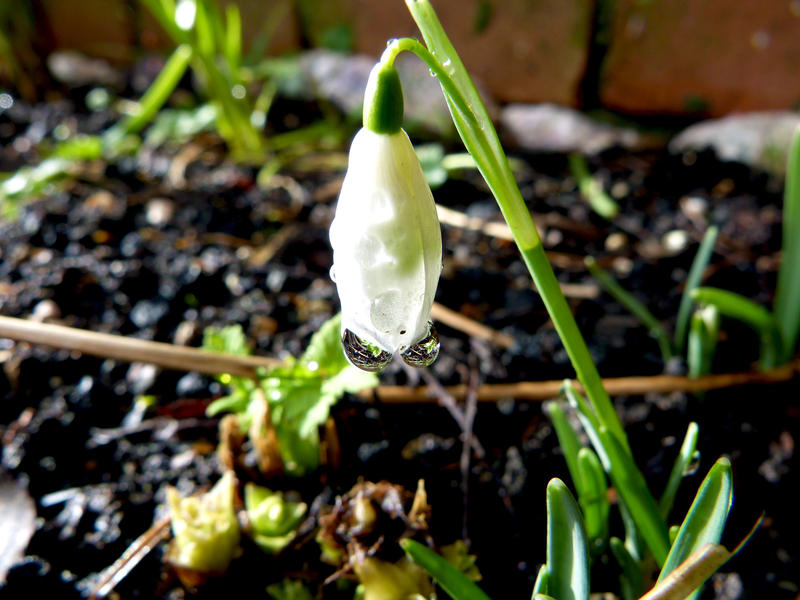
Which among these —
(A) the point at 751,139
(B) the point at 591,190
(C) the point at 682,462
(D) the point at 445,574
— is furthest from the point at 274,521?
(A) the point at 751,139

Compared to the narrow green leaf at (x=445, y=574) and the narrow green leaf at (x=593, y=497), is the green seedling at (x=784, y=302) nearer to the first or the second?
the narrow green leaf at (x=593, y=497)

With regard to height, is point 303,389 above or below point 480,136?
below

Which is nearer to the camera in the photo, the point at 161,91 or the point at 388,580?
the point at 388,580

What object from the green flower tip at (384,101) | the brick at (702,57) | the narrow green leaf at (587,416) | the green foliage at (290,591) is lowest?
the green foliage at (290,591)

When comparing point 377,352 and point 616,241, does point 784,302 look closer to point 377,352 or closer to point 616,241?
point 616,241

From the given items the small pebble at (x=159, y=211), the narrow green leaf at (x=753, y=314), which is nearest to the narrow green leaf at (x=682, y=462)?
the narrow green leaf at (x=753, y=314)

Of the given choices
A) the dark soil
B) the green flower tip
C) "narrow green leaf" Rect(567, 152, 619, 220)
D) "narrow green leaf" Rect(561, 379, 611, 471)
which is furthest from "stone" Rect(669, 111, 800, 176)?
the green flower tip

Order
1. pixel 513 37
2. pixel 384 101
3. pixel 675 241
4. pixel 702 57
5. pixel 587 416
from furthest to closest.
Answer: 1. pixel 513 37
2. pixel 702 57
3. pixel 675 241
4. pixel 587 416
5. pixel 384 101
